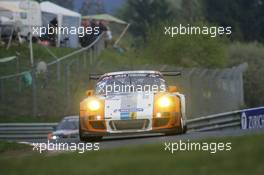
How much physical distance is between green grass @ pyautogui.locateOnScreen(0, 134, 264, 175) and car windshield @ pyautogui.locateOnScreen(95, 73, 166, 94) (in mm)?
6156

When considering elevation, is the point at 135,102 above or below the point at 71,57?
below

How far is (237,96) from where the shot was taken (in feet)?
94.3

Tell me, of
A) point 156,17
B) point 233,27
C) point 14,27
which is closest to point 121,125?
point 14,27

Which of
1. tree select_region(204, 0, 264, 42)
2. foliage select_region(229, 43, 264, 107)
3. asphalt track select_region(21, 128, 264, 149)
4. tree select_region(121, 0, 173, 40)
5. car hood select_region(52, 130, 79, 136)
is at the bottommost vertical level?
asphalt track select_region(21, 128, 264, 149)

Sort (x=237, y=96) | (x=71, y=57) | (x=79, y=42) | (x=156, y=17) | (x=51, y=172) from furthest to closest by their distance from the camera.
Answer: (x=156, y=17)
(x=79, y=42)
(x=71, y=57)
(x=237, y=96)
(x=51, y=172)

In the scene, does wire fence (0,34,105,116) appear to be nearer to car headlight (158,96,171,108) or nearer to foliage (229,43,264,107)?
foliage (229,43,264,107)

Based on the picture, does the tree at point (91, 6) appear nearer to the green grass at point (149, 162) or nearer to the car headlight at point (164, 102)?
the car headlight at point (164, 102)

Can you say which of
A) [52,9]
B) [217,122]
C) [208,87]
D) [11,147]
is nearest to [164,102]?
[11,147]

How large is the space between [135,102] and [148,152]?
5.52m

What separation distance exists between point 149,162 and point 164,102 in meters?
6.42

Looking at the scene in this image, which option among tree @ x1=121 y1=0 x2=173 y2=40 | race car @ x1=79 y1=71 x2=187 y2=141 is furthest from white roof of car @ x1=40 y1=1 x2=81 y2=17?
tree @ x1=121 y1=0 x2=173 y2=40

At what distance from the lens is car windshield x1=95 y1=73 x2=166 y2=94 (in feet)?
51.5

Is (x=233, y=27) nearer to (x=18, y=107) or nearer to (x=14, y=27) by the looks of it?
(x=14, y=27)

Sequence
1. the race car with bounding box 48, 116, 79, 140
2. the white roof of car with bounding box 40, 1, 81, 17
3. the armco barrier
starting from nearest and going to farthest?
the armco barrier < the race car with bounding box 48, 116, 79, 140 < the white roof of car with bounding box 40, 1, 81, 17
